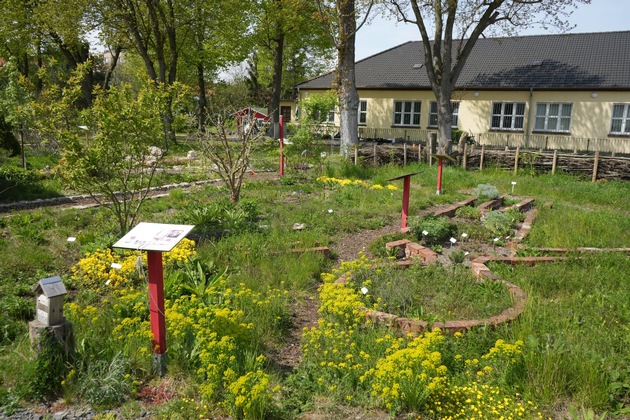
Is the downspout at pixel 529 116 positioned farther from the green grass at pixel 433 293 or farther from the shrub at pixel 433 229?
the green grass at pixel 433 293

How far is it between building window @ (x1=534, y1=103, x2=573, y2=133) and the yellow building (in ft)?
0.15

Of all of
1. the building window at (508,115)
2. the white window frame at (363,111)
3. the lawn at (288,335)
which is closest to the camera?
the lawn at (288,335)

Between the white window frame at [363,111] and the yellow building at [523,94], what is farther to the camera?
the white window frame at [363,111]

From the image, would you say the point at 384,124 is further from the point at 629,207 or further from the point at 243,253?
the point at 243,253

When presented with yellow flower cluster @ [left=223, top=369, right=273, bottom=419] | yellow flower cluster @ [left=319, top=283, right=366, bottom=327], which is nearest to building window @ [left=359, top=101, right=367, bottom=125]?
yellow flower cluster @ [left=319, top=283, right=366, bottom=327]

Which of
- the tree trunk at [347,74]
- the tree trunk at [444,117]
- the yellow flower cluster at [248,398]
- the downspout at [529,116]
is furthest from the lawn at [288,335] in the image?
the downspout at [529,116]

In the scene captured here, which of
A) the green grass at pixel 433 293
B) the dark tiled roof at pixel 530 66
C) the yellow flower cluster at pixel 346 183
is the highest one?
the dark tiled roof at pixel 530 66

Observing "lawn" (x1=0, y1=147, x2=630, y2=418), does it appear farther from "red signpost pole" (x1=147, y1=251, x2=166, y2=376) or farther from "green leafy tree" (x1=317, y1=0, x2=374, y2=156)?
"green leafy tree" (x1=317, y1=0, x2=374, y2=156)

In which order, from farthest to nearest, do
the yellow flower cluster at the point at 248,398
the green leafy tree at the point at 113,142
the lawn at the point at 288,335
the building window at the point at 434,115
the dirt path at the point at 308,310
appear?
the building window at the point at 434,115 → the green leafy tree at the point at 113,142 → the dirt path at the point at 308,310 → the lawn at the point at 288,335 → the yellow flower cluster at the point at 248,398

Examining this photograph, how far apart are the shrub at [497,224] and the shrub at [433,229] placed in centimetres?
90

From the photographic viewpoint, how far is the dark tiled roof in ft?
82.1

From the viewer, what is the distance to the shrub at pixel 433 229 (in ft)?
26.8

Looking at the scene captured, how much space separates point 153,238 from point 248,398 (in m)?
1.47

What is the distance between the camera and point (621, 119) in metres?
24.4
